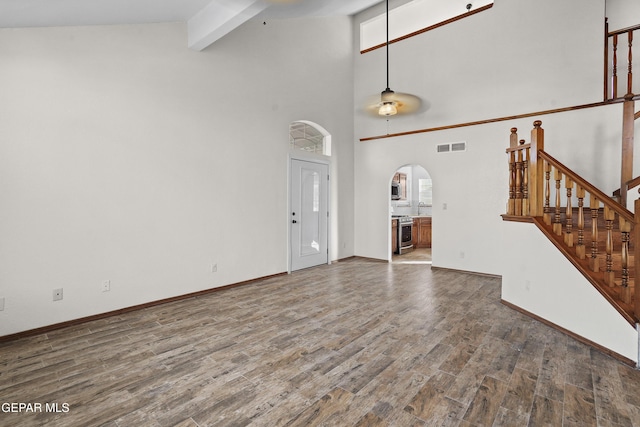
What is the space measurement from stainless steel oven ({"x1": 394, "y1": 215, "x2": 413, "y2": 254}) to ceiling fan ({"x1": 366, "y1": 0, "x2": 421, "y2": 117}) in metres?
2.78

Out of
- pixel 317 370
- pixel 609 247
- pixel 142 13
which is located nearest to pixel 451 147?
pixel 609 247

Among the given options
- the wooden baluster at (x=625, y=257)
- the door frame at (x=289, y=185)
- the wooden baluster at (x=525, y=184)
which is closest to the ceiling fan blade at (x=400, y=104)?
the door frame at (x=289, y=185)

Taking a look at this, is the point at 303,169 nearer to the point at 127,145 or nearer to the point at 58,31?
the point at 127,145

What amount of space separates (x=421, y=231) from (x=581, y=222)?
5.47 metres

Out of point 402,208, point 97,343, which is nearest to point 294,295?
point 97,343

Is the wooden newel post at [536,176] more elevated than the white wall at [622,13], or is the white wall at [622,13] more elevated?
the white wall at [622,13]

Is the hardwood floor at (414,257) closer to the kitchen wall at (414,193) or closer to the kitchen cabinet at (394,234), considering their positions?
the kitchen cabinet at (394,234)

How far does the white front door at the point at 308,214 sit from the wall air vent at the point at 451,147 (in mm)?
2248

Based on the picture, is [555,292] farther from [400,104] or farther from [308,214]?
[308,214]

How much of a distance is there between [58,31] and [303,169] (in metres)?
3.73

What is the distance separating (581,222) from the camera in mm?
2955

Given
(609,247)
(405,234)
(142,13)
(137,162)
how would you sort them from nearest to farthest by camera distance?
(609,247) < (142,13) < (137,162) < (405,234)

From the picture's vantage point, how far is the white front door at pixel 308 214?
562cm

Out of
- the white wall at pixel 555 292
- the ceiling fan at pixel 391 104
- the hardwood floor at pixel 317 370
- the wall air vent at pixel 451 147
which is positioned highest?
the ceiling fan at pixel 391 104
